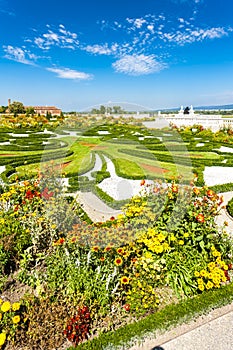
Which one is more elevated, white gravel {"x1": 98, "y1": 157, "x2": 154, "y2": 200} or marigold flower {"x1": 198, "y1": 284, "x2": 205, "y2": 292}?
white gravel {"x1": 98, "y1": 157, "x2": 154, "y2": 200}

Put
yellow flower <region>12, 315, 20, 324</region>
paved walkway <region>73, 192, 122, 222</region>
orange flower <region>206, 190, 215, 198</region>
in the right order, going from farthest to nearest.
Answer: paved walkway <region>73, 192, 122, 222</region> → orange flower <region>206, 190, 215, 198</region> → yellow flower <region>12, 315, 20, 324</region>

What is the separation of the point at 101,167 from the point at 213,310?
840cm

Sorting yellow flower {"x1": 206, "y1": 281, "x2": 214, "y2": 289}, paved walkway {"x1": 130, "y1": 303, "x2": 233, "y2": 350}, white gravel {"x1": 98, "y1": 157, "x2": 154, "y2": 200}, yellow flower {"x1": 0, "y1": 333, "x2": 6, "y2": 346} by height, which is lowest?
paved walkway {"x1": 130, "y1": 303, "x2": 233, "y2": 350}

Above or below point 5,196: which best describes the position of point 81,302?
below

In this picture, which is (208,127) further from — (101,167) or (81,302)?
(81,302)

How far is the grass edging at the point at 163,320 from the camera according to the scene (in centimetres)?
327

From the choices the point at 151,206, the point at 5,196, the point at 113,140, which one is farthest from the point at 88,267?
the point at 113,140

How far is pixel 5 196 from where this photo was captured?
5906 mm

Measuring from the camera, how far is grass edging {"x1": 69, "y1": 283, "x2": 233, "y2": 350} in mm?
3270

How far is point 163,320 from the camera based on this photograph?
3557 mm

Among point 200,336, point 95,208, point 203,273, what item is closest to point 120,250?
point 203,273

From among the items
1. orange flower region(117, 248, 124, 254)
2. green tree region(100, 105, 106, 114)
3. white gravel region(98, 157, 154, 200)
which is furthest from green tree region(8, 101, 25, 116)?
orange flower region(117, 248, 124, 254)

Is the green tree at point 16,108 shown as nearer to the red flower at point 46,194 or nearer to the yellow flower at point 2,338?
the red flower at point 46,194

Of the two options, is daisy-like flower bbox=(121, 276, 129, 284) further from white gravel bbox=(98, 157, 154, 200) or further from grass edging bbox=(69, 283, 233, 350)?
white gravel bbox=(98, 157, 154, 200)
